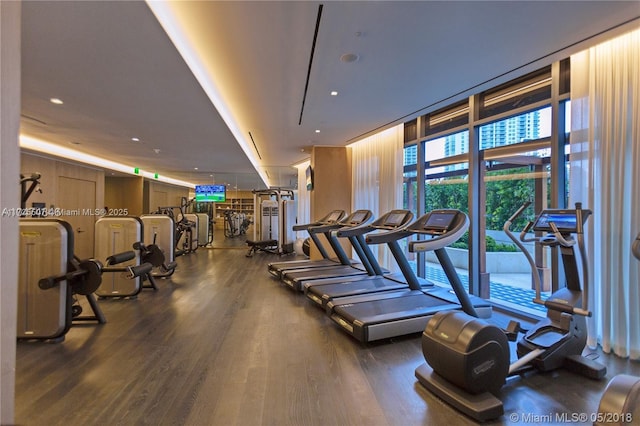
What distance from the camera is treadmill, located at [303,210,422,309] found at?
4.11 m

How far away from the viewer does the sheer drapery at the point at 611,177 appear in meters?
2.70

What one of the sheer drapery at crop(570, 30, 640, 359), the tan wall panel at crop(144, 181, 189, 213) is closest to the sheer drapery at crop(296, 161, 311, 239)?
the tan wall panel at crop(144, 181, 189, 213)

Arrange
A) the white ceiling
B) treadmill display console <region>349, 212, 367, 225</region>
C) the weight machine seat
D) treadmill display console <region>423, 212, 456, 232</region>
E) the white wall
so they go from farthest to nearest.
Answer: the weight machine seat < treadmill display console <region>349, 212, 367, 225</region> < treadmill display console <region>423, 212, 456, 232</region> < the white ceiling < the white wall

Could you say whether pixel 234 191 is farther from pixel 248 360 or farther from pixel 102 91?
pixel 248 360

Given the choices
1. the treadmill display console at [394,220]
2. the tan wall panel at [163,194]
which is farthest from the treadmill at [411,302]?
the tan wall panel at [163,194]

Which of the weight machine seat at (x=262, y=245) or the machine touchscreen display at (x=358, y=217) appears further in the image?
the weight machine seat at (x=262, y=245)

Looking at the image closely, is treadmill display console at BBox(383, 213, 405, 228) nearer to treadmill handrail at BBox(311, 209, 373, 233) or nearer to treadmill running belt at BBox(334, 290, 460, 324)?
treadmill handrail at BBox(311, 209, 373, 233)

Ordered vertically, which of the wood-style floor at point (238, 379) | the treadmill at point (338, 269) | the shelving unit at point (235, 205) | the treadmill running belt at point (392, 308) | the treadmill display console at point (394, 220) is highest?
the shelving unit at point (235, 205)

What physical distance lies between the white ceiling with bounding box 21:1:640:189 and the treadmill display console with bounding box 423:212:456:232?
1.66 metres

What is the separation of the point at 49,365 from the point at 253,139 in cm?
537

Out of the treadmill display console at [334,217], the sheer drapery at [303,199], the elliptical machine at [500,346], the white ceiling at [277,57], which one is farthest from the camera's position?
the sheer drapery at [303,199]

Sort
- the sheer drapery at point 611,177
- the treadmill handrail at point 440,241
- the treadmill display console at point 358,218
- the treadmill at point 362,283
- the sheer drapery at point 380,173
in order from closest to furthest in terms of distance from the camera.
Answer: the sheer drapery at point 611,177 → the treadmill handrail at point 440,241 → the treadmill at point 362,283 → the treadmill display console at point 358,218 → the sheer drapery at point 380,173

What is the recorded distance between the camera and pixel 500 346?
2055 mm

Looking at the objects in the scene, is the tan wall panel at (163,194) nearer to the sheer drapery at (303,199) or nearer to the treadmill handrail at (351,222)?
the sheer drapery at (303,199)
